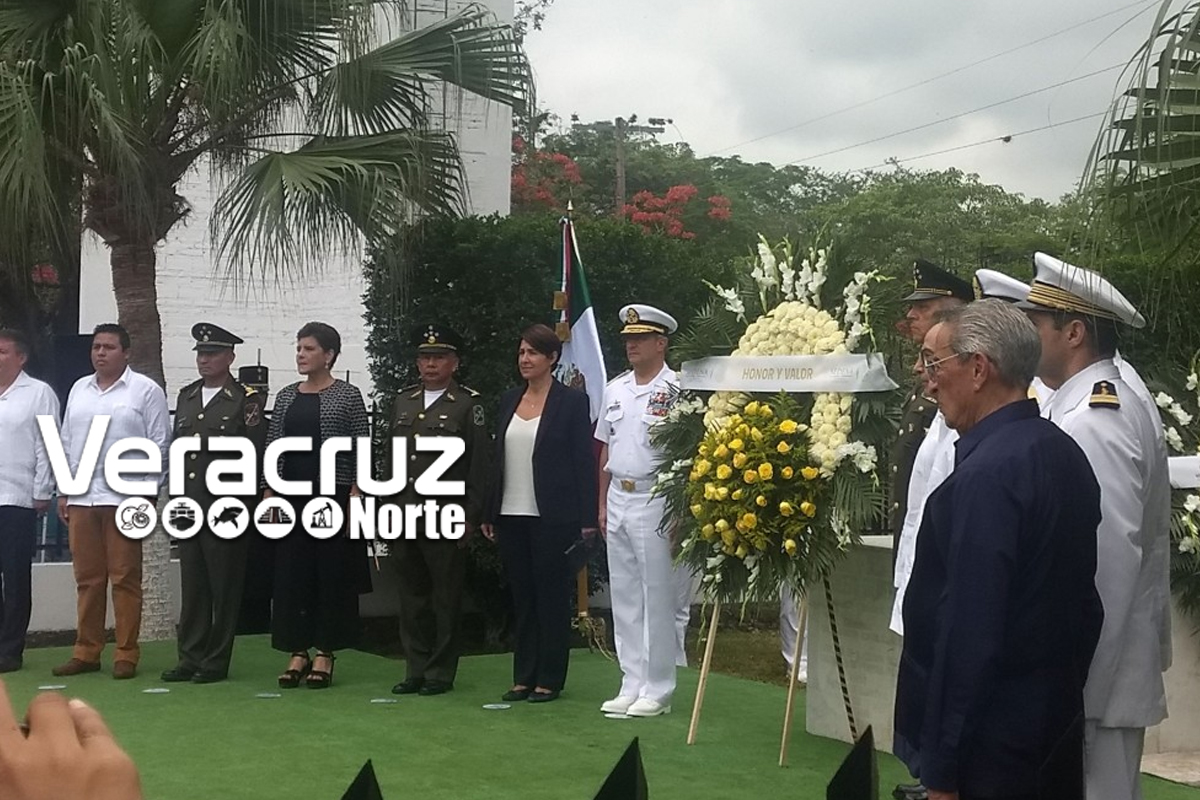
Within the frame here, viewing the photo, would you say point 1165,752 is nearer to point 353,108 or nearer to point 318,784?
point 318,784

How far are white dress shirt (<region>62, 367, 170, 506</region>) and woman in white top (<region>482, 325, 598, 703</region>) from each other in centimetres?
201

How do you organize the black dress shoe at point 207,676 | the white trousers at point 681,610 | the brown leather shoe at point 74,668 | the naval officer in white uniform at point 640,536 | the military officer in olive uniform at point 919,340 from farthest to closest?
the brown leather shoe at point 74,668
the black dress shoe at point 207,676
the white trousers at point 681,610
the naval officer in white uniform at point 640,536
the military officer in olive uniform at point 919,340

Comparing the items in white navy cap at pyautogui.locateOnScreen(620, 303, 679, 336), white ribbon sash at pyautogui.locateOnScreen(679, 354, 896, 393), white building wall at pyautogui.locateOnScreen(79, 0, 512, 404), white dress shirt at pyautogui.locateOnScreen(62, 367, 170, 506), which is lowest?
white dress shirt at pyautogui.locateOnScreen(62, 367, 170, 506)

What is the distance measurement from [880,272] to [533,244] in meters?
4.13

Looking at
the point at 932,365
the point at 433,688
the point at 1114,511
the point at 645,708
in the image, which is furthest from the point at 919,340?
the point at 433,688

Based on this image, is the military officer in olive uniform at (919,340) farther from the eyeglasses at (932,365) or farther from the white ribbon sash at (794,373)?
the eyeglasses at (932,365)

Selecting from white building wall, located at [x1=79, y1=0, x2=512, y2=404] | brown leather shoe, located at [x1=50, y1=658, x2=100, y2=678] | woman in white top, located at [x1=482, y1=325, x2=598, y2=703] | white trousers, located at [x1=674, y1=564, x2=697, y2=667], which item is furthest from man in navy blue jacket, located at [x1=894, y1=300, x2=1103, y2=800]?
white building wall, located at [x1=79, y1=0, x2=512, y2=404]

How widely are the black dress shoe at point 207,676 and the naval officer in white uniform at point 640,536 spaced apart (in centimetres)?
220

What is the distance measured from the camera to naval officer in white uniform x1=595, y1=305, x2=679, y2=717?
22.9ft

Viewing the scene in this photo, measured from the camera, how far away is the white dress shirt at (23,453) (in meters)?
8.45

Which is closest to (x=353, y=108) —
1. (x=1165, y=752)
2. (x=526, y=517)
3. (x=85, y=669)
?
(x=526, y=517)

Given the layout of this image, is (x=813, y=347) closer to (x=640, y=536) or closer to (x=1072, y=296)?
(x=640, y=536)

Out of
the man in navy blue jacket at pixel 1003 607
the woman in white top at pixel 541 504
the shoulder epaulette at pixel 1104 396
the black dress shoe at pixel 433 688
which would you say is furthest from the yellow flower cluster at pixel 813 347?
the black dress shoe at pixel 433 688

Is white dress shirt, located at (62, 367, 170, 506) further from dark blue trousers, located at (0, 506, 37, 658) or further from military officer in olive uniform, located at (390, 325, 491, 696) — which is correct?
military officer in olive uniform, located at (390, 325, 491, 696)
